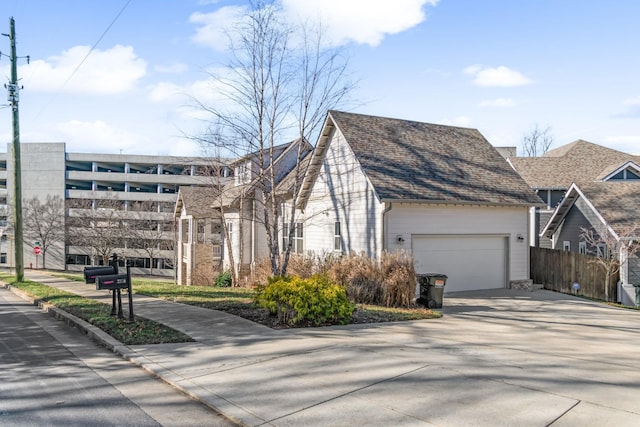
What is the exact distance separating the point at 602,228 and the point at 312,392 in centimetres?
2136

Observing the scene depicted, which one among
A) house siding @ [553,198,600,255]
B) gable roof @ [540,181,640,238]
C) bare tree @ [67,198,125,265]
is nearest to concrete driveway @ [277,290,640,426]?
gable roof @ [540,181,640,238]

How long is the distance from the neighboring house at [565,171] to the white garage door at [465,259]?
31.0ft

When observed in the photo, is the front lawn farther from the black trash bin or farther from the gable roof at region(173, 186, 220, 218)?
the gable roof at region(173, 186, 220, 218)

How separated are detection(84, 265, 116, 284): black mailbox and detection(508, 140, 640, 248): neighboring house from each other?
23388 mm

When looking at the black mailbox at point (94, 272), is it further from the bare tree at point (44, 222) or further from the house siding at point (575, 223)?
the bare tree at point (44, 222)

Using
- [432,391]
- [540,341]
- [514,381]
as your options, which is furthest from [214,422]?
[540,341]

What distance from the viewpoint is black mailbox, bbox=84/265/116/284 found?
10.7 meters

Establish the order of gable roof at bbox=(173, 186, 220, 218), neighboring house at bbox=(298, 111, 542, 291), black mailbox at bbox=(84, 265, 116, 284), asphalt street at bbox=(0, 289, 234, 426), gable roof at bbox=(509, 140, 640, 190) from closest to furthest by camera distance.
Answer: asphalt street at bbox=(0, 289, 234, 426)
black mailbox at bbox=(84, 265, 116, 284)
neighboring house at bbox=(298, 111, 542, 291)
gable roof at bbox=(173, 186, 220, 218)
gable roof at bbox=(509, 140, 640, 190)

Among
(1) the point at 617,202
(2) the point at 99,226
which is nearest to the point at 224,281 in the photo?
(1) the point at 617,202

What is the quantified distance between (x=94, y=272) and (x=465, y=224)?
12974 mm

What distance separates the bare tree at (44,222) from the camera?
61.7m

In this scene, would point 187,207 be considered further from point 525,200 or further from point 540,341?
point 540,341

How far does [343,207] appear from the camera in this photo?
20.2 m

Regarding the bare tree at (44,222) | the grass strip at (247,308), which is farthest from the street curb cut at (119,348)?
the bare tree at (44,222)
